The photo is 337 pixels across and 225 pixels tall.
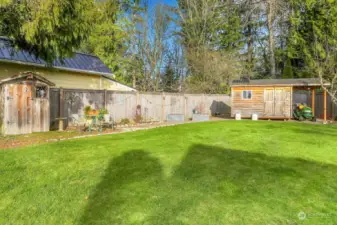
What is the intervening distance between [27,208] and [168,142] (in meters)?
3.87

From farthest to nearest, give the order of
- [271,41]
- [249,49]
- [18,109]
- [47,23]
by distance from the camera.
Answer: [249,49] → [271,41] → [18,109] → [47,23]

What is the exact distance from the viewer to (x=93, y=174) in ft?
12.2

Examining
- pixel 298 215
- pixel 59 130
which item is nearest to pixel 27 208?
pixel 298 215

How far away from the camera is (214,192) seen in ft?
9.92

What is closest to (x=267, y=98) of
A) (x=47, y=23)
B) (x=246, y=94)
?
(x=246, y=94)

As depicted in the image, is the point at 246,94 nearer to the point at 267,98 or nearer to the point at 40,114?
the point at 267,98

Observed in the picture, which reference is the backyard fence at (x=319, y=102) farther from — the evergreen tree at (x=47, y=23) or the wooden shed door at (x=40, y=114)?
the wooden shed door at (x=40, y=114)

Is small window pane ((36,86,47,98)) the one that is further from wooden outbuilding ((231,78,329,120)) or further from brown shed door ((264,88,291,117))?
brown shed door ((264,88,291,117))

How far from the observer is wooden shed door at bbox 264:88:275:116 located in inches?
535

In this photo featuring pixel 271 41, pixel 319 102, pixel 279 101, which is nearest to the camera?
pixel 279 101

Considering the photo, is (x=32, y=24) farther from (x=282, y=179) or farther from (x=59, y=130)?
(x=282, y=179)

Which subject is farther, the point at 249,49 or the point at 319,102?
the point at 249,49

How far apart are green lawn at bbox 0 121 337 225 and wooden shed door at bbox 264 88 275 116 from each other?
8485mm

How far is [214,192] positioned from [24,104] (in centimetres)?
706
